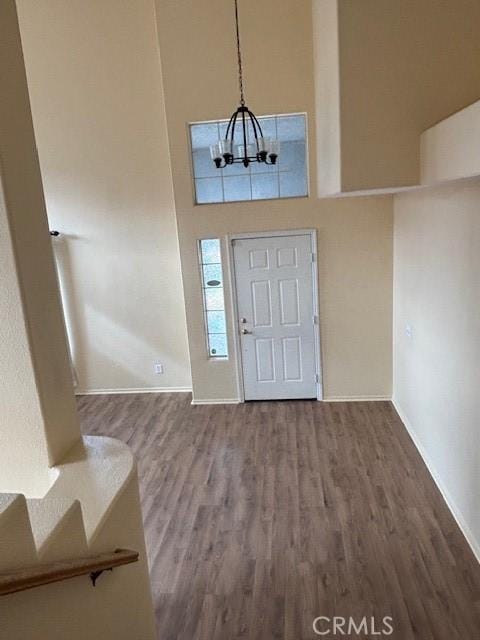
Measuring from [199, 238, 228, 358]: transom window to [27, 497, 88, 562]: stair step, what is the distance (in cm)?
436

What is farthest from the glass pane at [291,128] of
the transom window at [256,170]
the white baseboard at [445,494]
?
the white baseboard at [445,494]

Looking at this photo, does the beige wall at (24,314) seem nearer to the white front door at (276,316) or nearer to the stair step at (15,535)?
the stair step at (15,535)

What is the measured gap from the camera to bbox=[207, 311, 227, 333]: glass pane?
20.1ft

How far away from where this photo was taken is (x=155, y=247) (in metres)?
6.30

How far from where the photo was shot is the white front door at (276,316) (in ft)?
19.1

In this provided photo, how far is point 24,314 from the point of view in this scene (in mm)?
2027

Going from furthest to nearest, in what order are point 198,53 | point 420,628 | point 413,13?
point 198,53, point 413,13, point 420,628

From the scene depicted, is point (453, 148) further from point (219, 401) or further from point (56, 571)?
point (219, 401)

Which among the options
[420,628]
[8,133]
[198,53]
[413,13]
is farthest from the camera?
[198,53]

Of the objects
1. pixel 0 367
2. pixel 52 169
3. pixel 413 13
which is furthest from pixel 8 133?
pixel 52 169

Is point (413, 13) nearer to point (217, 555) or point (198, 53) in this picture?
point (198, 53)

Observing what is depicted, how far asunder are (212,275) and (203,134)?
1686mm

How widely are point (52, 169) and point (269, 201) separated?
2.91m

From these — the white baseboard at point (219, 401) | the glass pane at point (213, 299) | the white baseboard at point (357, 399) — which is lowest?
the white baseboard at point (357, 399)
